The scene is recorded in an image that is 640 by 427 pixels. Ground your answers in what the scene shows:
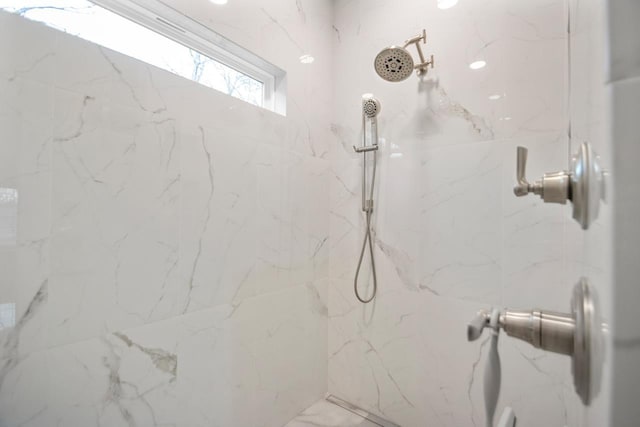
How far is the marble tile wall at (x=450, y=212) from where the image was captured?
1.12 m

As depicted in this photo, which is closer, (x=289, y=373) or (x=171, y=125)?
(x=171, y=125)

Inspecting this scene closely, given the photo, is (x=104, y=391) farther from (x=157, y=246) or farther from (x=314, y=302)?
(x=314, y=302)

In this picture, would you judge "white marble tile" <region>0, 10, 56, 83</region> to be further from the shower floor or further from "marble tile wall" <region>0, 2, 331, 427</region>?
the shower floor

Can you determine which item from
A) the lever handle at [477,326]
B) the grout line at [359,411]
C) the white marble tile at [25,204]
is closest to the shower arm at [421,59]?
the lever handle at [477,326]

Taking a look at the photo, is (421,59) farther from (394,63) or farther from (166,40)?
(166,40)

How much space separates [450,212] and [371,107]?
67 cm

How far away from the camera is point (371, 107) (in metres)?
1.49

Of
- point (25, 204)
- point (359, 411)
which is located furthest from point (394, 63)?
point (359, 411)

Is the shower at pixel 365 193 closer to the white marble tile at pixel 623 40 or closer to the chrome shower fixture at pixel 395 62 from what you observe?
the chrome shower fixture at pixel 395 62

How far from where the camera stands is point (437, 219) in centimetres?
138

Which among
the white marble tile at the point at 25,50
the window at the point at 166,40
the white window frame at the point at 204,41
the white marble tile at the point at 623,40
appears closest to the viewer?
the white marble tile at the point at 623,40

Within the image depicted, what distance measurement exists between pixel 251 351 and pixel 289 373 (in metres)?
0.32

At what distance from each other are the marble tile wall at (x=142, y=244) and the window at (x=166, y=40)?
101mm

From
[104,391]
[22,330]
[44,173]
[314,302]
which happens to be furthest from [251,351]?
[44,173]
